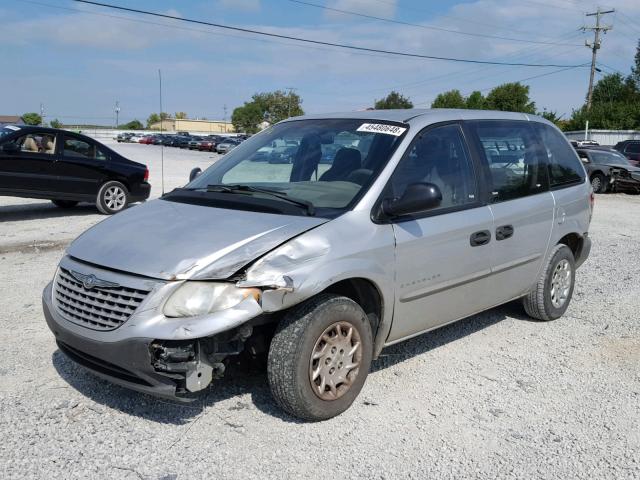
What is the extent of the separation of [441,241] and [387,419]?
3.99 ft

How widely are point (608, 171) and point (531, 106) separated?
50.5 metres

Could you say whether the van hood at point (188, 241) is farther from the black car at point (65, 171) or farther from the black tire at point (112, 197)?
the black tire at point (112, 197)

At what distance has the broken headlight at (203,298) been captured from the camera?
10.8ft

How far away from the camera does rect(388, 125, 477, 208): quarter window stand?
4266 millimetres

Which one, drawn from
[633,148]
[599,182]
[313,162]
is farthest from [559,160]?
[633,148]

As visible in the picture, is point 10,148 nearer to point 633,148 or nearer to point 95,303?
point 95,303

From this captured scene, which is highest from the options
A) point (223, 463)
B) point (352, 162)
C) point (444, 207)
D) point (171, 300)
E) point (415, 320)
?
point (352, 162)

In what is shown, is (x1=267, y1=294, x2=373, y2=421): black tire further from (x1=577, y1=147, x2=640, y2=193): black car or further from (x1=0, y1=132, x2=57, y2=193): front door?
(x1=577, y1=147, x2=640, y2=193): black car

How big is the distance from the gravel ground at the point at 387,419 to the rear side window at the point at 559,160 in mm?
1345

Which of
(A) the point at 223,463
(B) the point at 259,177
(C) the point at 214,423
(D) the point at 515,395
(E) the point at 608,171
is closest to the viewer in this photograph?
(A) the point at 223,463

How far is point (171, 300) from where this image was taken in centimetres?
330

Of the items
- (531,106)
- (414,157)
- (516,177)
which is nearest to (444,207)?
(414,157)

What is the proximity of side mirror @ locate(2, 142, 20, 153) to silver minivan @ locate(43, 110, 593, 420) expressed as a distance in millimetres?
7327

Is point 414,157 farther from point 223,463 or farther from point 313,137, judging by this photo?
point 223,463
